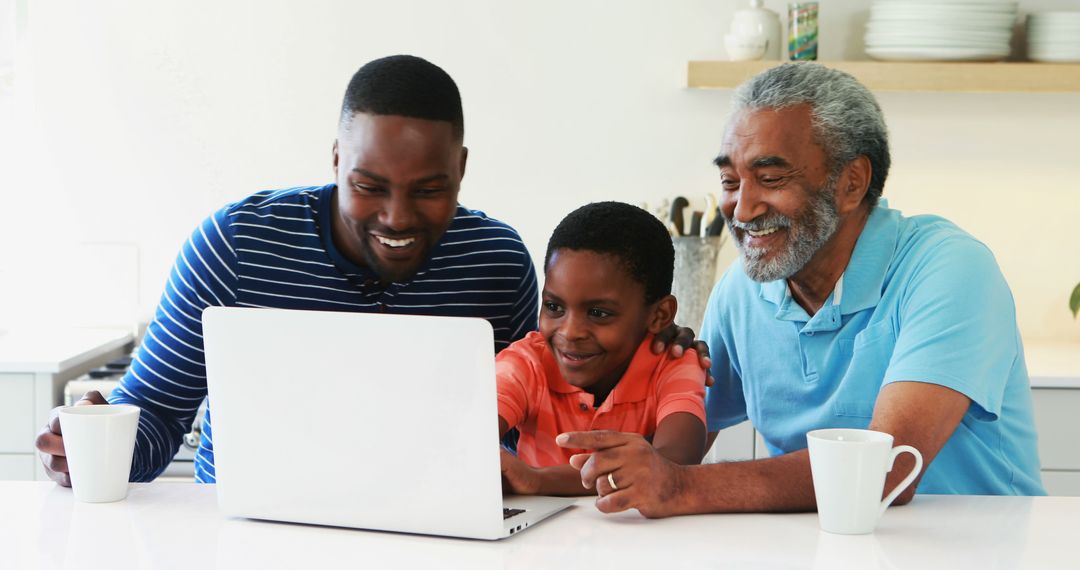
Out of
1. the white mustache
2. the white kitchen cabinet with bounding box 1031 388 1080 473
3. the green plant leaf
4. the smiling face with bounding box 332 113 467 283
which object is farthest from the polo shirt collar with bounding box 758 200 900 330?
the green plant leaf

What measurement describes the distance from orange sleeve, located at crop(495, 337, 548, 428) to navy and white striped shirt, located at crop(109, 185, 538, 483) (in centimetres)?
17

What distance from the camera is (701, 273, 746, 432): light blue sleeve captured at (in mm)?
1789

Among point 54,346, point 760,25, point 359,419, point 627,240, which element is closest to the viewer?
point 359,419

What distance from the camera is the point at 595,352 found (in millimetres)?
1507

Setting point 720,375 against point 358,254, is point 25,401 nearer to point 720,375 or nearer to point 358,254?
point 358,254

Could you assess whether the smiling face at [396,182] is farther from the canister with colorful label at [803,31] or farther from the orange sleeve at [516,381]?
the canister with colorful label at [803,31]

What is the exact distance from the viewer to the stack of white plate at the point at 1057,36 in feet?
9.31

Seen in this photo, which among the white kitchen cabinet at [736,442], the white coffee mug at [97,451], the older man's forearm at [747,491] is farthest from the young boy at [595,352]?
the white kitchen cabinet at [736,442]

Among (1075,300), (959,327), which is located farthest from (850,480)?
(1075,300)

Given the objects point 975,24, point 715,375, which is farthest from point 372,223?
point 975,24

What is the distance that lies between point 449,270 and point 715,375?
1.59 feet

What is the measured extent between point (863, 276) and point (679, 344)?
281 millimetres

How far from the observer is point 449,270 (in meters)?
1.66

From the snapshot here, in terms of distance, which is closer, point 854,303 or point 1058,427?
point 854,303
